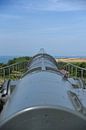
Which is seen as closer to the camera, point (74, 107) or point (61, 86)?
point (74, 107)

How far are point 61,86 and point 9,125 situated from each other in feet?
2.47

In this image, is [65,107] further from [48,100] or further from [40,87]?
[40,87]

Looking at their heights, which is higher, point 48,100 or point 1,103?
point 48,100

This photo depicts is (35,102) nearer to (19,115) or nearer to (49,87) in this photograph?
(19,115)

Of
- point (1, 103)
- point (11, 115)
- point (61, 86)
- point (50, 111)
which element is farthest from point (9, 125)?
point (1, 103)

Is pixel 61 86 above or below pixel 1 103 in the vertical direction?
above

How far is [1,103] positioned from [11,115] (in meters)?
1.26

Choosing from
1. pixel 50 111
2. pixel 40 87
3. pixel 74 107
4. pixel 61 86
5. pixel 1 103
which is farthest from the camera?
pixel 1 103

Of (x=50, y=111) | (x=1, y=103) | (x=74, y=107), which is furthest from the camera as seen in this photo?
(x=1, y=103)

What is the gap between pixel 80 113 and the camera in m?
2.30

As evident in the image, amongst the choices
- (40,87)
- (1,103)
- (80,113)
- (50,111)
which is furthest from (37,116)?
(1,103)

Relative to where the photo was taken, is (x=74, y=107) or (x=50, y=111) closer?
(x=50, y=111)

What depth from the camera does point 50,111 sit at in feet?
7.25

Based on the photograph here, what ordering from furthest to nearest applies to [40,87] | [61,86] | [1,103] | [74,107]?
1. [1,103]
2. [61,86]
3. [40,87]
4. [74,107]
